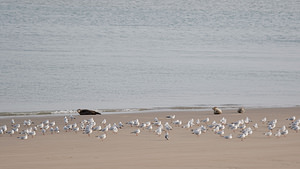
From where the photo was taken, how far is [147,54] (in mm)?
38688

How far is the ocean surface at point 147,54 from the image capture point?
23.9 meters

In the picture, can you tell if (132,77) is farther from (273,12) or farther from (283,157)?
(273,12)

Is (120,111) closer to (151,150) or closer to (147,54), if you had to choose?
(151,150)

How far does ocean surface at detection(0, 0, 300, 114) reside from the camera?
78.3 ft

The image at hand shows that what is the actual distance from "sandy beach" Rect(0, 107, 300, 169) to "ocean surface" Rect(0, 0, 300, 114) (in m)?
5.91

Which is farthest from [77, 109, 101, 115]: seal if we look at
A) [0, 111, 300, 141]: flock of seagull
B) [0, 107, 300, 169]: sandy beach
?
[0, 107, 300, 169]: sandy beach

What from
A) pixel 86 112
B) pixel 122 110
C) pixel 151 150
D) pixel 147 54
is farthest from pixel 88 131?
pixel 147 54

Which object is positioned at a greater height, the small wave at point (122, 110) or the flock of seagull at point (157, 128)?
the small wave at point (122, 110)

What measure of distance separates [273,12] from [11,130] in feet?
175

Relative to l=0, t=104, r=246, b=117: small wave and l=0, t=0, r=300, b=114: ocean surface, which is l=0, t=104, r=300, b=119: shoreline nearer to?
l=0, t=104, r=246, b=117: small wave

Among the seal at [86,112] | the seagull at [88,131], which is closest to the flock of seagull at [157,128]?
the seagull at [88,131]

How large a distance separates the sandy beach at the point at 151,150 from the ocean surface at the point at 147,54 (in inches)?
233

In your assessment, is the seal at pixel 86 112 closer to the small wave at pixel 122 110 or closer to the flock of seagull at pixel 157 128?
the small wave at pixel 122 110

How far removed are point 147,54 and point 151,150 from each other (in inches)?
1010
